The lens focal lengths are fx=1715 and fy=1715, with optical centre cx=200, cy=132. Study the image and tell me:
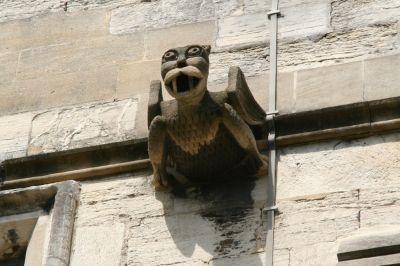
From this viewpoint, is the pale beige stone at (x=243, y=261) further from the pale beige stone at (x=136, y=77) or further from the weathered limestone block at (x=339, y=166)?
the pale beige stone at (x=136, y=77)

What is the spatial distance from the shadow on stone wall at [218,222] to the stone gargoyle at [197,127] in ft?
0.26

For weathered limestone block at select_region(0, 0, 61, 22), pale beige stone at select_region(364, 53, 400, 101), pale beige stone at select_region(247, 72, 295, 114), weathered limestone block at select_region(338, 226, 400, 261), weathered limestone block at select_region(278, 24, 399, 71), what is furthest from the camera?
weathered limestone block at select_region(0, 0, 61, 22)

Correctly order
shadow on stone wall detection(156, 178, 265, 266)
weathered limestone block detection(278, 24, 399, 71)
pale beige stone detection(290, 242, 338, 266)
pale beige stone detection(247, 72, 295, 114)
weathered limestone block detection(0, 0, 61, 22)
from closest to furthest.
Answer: pale beige stone detection(290, 242, 338, 266), shadow on stone wall detection(156, 178, 265, 266), pale beige stone detection(247, 72, 295, 114), weathered limestone block detection(278, 24, 399, 71), weathered limestone block detection(0, 0, 61, 22)

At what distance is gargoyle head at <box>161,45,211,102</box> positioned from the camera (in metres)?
7.33

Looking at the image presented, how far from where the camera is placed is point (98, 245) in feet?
24.6

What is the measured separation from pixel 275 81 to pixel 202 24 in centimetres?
66

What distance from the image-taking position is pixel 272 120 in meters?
7.69

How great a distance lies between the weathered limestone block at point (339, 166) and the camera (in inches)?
289

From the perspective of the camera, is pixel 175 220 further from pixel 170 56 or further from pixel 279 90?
pixel 279 90

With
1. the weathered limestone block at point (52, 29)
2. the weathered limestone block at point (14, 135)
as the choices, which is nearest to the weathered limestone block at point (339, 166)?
the weathered limestone block at point (14, 135)

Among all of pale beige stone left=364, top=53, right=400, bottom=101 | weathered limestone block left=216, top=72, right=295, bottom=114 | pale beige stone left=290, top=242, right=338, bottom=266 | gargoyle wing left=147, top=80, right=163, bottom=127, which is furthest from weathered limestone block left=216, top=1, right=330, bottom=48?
pale beige stone left=290, top=242, right=338, bottom=266

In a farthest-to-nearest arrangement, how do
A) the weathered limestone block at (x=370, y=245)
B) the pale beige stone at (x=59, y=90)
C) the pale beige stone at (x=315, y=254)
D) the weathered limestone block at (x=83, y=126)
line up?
the pale beige stone at (x=59, y=90) < the weathered limestone block at (x=83, y=126) < the pale beige stone at (x=315, y=254) < the weathered limestone block at (x=370, y=245)

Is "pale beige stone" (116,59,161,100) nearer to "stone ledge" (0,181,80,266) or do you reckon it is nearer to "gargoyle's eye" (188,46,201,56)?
"stone ledge" (0,181,80,266)

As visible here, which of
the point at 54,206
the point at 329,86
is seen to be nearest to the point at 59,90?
the point at 54,206
